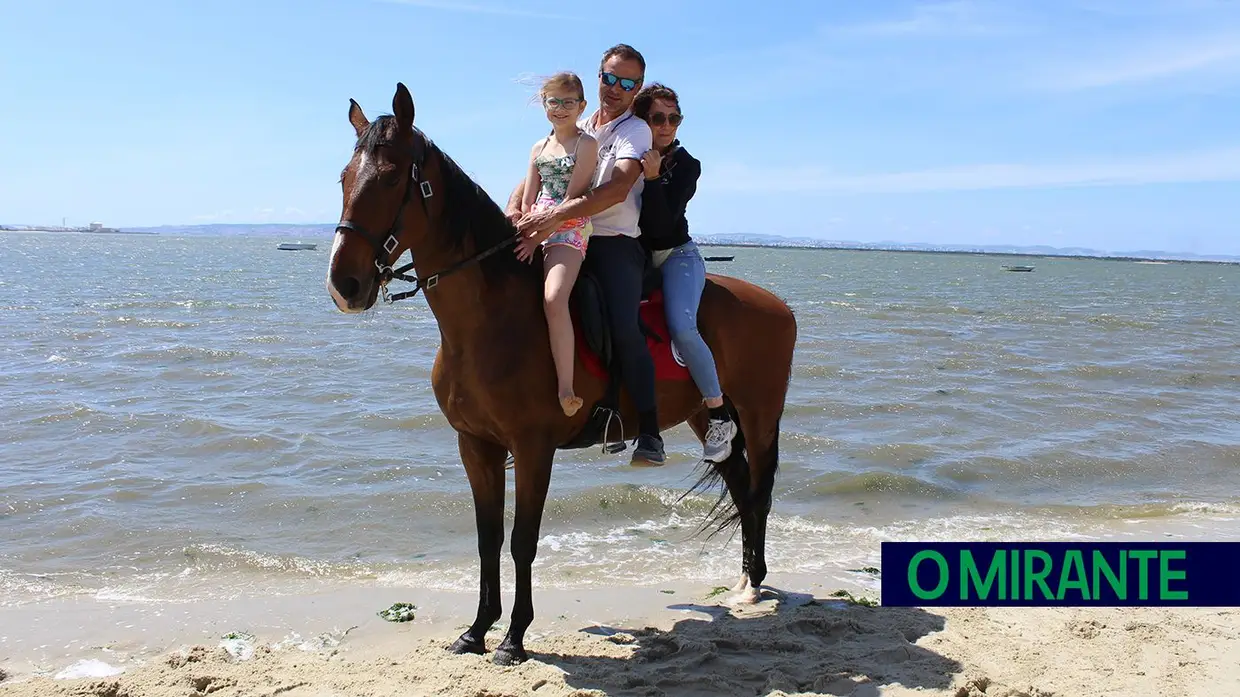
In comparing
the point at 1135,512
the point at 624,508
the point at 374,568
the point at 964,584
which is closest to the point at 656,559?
the point at 624,508

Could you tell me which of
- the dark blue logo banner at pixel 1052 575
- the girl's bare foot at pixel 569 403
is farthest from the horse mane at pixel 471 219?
the dark blue logo banner at pixel 1052 575

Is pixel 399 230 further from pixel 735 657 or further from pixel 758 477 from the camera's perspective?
pixel 758 477

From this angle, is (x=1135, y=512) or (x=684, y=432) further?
(x=684, y=432)

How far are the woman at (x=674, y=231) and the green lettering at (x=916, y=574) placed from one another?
1.34m

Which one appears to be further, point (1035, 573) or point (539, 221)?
point (1035, 573)

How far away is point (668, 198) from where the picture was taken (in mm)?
4961

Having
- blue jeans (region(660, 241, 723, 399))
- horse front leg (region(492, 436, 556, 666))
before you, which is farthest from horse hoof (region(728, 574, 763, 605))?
horse front leg (region(492, 436, 556, 666))

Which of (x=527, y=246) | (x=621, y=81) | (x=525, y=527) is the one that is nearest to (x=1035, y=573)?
(x=525, y=527)

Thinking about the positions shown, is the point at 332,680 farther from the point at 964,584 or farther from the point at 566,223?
the point at 964,584

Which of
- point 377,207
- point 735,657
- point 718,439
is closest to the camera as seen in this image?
point 377,207

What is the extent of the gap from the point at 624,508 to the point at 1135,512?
465 cm

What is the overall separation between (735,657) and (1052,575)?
175 cm

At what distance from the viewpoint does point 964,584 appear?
4.94m

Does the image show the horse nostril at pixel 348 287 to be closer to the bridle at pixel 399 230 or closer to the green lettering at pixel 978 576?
the bridle at pixel 399 230
